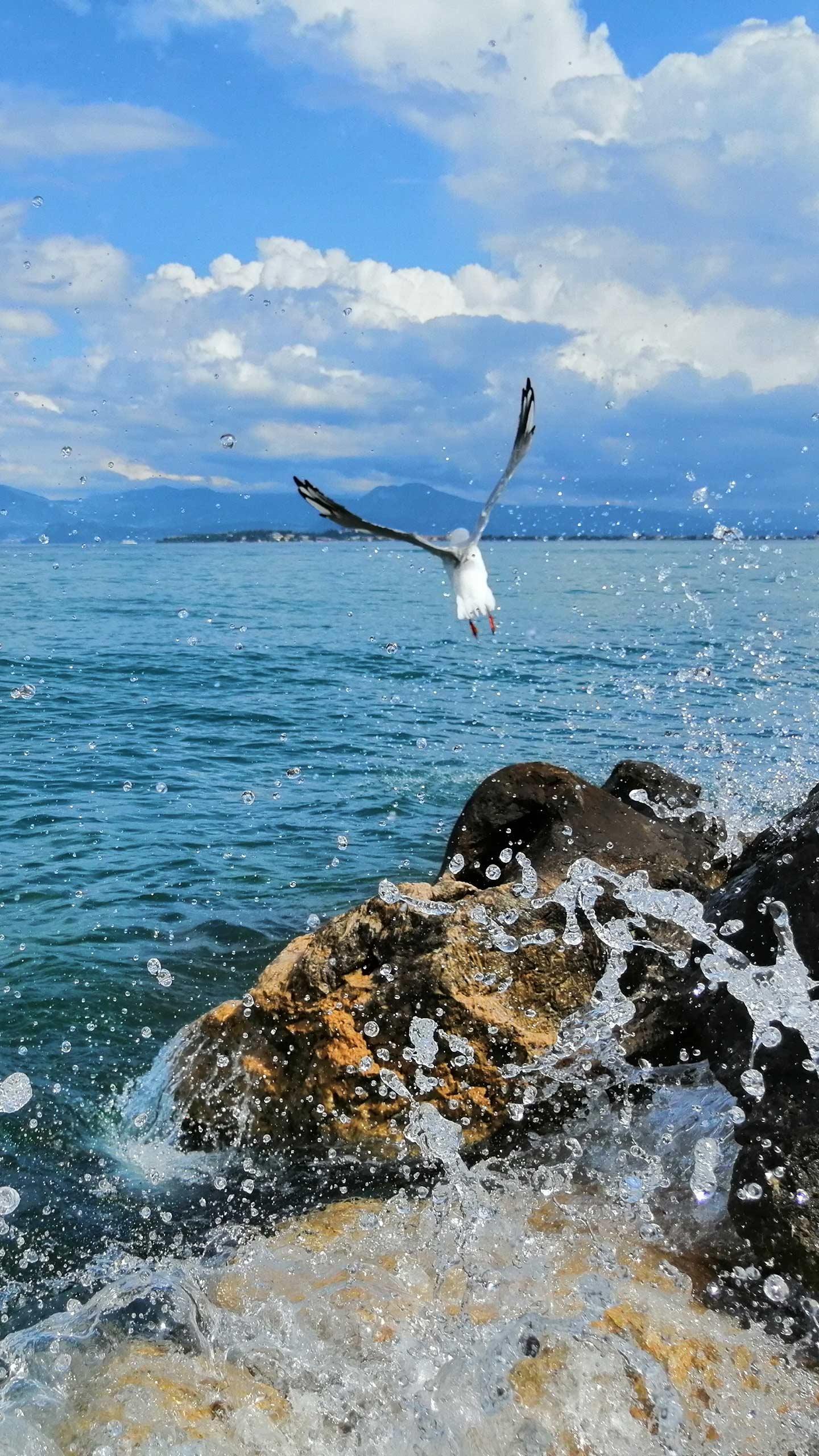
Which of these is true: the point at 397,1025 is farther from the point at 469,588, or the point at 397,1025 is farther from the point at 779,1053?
the point at 469,588

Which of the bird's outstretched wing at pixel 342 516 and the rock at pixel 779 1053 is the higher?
the bird's outstretched wing at pixel 342 516

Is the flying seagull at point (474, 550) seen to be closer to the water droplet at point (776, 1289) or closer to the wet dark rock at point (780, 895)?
the wet dark rock at point (780, 895)

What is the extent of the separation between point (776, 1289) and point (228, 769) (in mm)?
12659

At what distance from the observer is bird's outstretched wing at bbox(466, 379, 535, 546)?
20.9ft

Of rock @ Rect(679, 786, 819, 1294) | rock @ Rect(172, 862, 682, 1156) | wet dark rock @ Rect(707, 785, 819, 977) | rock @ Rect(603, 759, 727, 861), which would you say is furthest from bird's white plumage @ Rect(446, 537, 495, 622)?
rock @ Rect(603, 759, 727, 861)

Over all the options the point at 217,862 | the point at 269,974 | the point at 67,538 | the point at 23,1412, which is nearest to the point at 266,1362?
the point at 23,1412

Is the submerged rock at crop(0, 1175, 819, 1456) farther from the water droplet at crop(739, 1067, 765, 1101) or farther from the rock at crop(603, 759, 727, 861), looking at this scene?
the rock at crop(603, 759, 727, 861)

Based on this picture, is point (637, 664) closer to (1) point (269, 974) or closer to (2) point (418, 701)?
(2) point (418, 701)

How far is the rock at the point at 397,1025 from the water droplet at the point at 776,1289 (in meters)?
1.59

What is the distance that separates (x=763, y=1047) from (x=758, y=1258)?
89 centimetres

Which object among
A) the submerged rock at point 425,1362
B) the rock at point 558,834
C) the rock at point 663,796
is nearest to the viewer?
the submerged rock at point 425,1362

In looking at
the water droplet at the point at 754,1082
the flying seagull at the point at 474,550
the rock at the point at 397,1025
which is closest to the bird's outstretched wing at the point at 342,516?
the flying seagull at the point at 474,550

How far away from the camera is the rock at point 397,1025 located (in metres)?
5.93

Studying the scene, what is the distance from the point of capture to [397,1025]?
598cm
